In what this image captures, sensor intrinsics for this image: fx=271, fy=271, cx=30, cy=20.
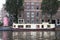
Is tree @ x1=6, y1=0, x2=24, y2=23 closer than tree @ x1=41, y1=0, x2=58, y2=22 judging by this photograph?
No

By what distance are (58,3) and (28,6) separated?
7709 millimetres

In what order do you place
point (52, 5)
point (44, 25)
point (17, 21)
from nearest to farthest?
point (44, 25) < point (52, 5) < point (17, 21)

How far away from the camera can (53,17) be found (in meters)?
57.1

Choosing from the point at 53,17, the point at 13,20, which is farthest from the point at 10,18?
the point at 53,17

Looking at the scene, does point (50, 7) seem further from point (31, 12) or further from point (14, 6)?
point (31, 12)

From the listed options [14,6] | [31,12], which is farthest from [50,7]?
[31,12]

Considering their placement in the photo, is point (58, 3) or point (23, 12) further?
point (23, 12)

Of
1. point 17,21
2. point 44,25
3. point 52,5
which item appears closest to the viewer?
point 44,25

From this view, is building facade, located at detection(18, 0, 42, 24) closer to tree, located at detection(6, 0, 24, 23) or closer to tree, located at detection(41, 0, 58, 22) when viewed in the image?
tree, located at detection(6, 0, 24, 23)

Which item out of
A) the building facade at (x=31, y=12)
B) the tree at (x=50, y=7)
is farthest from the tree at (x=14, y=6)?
the tree at (x=50, y=7)

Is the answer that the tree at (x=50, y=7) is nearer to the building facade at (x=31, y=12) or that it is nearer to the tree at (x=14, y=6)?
the tree at (x=14, y=6)

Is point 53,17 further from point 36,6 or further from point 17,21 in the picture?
point 17,21

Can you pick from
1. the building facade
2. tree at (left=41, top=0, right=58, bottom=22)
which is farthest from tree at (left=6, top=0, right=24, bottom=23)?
tree at (left=41, top=0, right=58, bottom=22)

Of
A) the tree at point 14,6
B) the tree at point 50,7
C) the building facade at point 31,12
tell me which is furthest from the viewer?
the building facade at point 31,12
